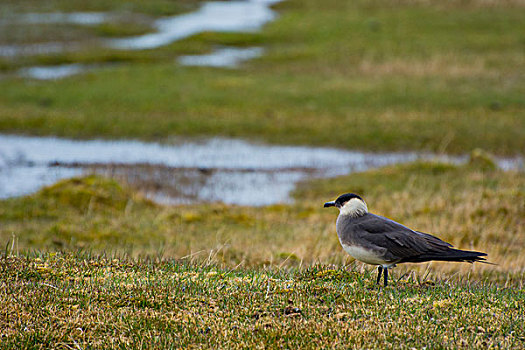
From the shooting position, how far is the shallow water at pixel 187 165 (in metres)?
20.0

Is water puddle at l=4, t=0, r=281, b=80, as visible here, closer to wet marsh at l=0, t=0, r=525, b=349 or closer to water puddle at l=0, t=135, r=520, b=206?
wet marsh at l=0, t=0, r=525, b=349

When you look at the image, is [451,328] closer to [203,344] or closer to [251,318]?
[251,318]

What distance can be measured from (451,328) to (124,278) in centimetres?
366

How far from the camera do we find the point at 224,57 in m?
45.2

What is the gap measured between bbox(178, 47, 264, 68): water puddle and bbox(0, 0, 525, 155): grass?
120 cm

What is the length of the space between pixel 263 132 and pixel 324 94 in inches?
236

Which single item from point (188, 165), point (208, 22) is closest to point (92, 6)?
point (208, 22)

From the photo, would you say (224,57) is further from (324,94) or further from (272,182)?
(272,182)

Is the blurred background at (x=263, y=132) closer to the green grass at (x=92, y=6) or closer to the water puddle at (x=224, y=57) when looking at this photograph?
the water puddle at (x=224, y=57)

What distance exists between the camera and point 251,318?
6.31 m

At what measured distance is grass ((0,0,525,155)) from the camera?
2680 centimetres

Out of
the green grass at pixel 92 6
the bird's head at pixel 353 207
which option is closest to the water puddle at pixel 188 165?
the bird's head at pixel 353 207

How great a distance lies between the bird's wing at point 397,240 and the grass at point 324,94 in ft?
61.4

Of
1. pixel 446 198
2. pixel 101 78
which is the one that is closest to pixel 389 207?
pixel 446 198
